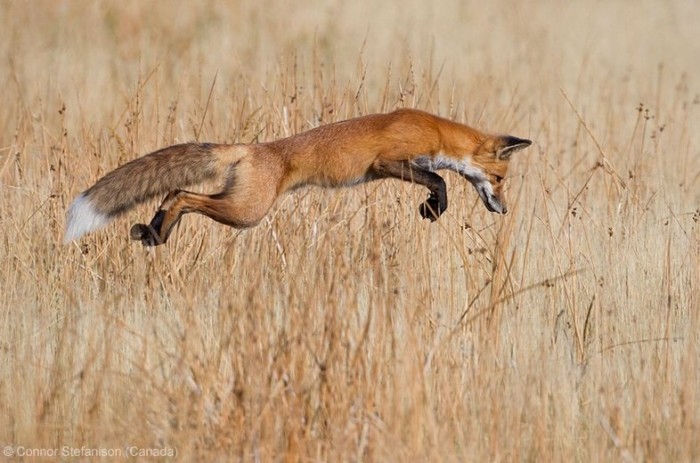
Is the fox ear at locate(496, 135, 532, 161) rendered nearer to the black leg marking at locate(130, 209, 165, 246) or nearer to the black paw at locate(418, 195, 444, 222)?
the black paw at locate(418, 195, 444, 222)

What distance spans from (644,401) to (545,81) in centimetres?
809

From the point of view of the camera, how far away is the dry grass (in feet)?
15.2

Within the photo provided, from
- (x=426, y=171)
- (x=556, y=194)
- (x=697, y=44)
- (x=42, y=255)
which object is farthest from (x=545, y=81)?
(x=42, y=255)

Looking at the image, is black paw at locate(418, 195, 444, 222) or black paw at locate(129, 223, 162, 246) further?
black paw at locate(418, 195, 444, 222)

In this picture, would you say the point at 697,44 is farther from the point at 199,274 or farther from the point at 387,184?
the point at 199,274

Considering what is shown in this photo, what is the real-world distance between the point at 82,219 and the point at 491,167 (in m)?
2.83

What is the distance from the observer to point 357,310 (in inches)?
201

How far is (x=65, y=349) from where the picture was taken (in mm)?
5641

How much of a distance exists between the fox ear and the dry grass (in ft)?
1.29

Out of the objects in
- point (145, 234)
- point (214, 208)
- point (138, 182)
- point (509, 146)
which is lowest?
point (145, 234)

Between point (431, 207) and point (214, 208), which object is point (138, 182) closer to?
point (214, 208)

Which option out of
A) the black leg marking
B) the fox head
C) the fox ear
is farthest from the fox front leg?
the black leg marking

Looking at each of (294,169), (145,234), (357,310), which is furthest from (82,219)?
(357,310)

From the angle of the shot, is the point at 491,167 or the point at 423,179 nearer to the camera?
the point at 423,179
